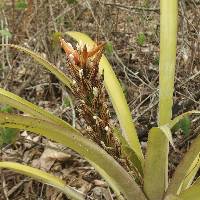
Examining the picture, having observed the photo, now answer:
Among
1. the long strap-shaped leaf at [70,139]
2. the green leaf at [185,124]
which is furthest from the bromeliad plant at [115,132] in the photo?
the green leaf at [185,124]

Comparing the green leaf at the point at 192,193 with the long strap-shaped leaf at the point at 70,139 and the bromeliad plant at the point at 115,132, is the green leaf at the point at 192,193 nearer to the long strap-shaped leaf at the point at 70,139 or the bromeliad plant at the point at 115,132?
the bromeliad plant at the point at 115,132

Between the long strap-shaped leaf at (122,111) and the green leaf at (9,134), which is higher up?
the long strap-shaped leaf at (122,111)

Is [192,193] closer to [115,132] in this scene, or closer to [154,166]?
[154,166]

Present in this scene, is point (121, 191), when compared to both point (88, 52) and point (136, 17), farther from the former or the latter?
point (136, 17)

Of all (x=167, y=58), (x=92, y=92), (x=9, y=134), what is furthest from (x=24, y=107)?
(x=9, y=134)

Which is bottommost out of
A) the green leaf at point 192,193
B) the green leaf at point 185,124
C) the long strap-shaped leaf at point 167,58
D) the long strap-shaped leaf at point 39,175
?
the long strap-shaped leaf at point 39,175

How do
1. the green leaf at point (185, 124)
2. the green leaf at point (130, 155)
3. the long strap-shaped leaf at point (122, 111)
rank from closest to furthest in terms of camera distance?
the green leaf at point (130, 155), the long strap-shaped leaf at point (122, 111), the green leaf at point (185, 124)

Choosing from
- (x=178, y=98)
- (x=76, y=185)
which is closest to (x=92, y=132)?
(x=76, y=185)

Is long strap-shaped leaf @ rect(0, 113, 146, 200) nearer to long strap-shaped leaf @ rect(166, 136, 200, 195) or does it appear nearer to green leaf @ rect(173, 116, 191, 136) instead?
long strap-shaped leaf @ rect(166, 136, 200, 195)

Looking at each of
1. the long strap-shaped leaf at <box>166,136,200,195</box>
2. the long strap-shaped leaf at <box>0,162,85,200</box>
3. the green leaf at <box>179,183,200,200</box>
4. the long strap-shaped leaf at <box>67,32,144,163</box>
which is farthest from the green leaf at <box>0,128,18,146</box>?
Result: the green leaf at <box>179,183,200,200</box>
